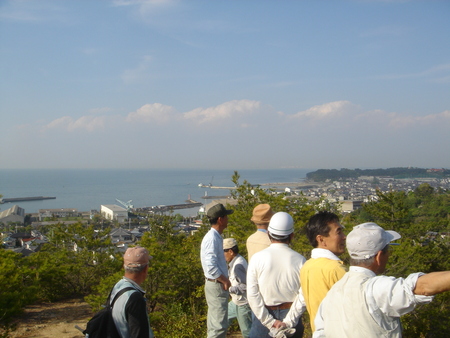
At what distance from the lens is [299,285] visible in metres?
2.65

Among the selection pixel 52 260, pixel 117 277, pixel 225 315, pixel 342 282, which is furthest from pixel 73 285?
pixel 342 282

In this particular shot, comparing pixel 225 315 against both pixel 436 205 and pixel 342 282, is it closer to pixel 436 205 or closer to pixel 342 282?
pixel 342 282

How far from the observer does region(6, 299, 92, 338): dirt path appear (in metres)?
4.90

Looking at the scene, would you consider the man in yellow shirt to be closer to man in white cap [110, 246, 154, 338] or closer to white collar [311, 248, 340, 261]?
white collar [311, 248, 340, 261]

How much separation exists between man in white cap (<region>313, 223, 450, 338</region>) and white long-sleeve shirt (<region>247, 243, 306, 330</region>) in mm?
755

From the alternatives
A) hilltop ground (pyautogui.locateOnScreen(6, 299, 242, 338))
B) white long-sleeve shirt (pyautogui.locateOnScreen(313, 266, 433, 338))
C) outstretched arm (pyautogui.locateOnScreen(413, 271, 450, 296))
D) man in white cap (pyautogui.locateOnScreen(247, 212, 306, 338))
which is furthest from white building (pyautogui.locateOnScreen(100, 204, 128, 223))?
outstretched arm (pyautogui.locateOnScreen(413, 271, 450, 296))

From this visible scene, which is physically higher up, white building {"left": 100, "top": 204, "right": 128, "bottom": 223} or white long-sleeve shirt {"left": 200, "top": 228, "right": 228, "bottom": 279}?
white long-sleeve shirt {"left": 200, "top": 228, "right": 228, "bottom": 279}

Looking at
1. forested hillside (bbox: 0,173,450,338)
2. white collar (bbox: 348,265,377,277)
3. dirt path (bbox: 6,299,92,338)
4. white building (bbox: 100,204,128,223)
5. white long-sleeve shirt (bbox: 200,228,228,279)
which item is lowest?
white building (bbox: 100,204,128,223)

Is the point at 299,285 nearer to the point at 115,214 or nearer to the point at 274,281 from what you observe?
the point at 274,281

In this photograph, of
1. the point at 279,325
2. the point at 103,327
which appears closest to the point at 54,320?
the point at 103,327

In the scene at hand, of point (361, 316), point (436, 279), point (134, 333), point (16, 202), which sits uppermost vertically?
point (436, 279)

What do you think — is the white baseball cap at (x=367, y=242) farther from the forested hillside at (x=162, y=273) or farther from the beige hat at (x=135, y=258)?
the forested hillside at (x=162, y=273)

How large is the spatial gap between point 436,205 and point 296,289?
107 ft

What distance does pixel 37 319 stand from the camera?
223 inches
